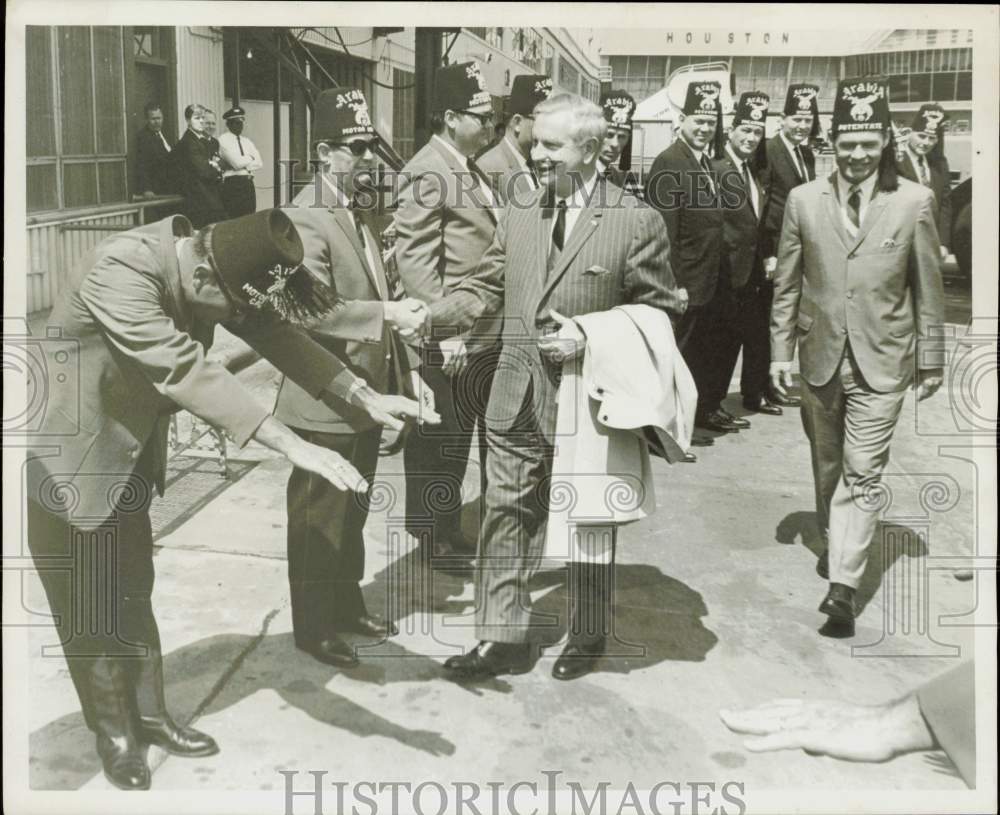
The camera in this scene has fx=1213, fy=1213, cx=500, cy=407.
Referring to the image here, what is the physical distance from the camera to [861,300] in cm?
417

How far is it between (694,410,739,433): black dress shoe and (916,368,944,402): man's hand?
1184mm

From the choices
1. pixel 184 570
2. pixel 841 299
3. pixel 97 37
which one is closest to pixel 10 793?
pixel 184 570

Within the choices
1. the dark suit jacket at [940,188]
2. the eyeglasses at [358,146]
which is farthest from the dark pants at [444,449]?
the dark suit jacket at [940,188]

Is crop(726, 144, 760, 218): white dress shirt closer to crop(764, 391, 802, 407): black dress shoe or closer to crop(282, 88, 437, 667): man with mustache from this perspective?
crop(764, 391, 802, 407): black dress shoe

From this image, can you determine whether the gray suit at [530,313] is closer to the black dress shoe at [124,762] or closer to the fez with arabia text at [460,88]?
the fez with arabia text at [460,88]

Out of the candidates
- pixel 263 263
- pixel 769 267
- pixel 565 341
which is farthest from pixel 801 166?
pixel 263 263

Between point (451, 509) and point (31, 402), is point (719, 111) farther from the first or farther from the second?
point (31, 402)

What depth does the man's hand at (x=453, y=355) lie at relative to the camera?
13.5 ft

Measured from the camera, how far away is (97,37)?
12.9 feet

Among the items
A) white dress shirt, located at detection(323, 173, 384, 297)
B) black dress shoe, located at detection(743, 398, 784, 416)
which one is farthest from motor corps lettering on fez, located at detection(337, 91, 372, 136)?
black dress shoe, located at detection(743, 398, 784, 416)

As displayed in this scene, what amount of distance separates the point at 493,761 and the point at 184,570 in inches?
Answer: 48.9

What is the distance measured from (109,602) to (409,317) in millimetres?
1341

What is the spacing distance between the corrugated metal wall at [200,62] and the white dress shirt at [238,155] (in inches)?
4.0

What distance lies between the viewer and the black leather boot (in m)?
3.70
